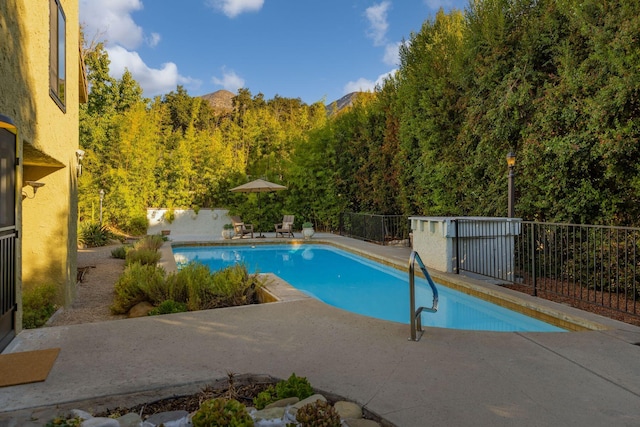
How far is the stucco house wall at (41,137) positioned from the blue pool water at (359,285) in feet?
9.12

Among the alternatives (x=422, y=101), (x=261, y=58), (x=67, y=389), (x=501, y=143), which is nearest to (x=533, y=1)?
(x=501, y=143)

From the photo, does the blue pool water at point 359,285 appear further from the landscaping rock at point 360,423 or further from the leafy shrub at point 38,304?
the landscaping rock at point 360,423

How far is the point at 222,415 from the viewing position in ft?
6.79

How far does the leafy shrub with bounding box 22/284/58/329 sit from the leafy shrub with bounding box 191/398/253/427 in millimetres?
3407

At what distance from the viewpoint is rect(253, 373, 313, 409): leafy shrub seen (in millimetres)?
2418

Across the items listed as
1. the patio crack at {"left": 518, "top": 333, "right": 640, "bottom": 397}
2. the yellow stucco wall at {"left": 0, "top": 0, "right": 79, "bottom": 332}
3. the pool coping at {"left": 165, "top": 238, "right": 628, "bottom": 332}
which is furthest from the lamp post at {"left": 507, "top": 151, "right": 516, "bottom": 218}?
the yellow stucco wall at {"left": 0, "top": 0, "right": 79, "bottom": 332}

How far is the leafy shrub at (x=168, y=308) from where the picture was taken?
4.83 m

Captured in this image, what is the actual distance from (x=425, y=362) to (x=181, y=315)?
106 inches

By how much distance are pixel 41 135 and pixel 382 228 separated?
9.41 meters

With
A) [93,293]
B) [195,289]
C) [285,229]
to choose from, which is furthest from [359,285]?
[285,229]

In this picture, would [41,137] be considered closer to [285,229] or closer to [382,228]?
[382,228]

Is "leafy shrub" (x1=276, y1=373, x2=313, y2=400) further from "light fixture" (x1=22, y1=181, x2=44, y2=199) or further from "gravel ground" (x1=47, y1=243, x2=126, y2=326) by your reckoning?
"light fixture" (x1=22, y1=181, x2=44, y2=199)

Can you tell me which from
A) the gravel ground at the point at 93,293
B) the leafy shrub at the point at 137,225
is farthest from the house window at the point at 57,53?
the leafy shrub at the point at 137,225

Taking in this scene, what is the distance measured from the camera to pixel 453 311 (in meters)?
5.93
